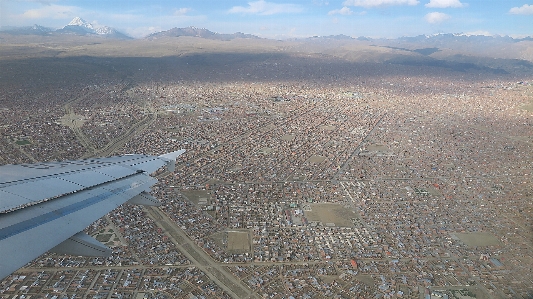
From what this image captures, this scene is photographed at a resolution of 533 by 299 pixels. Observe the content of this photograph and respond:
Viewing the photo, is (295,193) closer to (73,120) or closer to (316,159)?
(316,159)

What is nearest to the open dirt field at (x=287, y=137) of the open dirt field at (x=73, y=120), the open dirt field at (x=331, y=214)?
the open dirt field at (x=331, y=214)

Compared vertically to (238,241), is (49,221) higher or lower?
higher

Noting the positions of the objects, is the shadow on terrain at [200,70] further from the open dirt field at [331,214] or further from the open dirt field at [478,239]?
the open dirt field at [478,239]

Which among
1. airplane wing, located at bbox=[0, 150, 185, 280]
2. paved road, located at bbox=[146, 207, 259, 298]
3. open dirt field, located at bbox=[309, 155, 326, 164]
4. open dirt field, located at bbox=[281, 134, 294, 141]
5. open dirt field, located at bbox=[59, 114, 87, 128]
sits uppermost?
airplane wing, located at bbox=[0, 150, 185, 280]

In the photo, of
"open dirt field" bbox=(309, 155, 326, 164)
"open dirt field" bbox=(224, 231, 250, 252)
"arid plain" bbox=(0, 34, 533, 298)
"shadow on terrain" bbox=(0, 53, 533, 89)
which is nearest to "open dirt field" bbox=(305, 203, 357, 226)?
"arid plain" bbox=(0, 34, 533, 298)

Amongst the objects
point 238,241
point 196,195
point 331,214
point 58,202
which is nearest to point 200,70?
point 196,195

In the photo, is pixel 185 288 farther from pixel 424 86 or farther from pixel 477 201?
pixel 424 86

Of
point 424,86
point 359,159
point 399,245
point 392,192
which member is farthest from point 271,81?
point 399,245

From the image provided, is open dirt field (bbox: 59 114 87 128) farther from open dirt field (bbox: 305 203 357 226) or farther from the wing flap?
the wing flap
